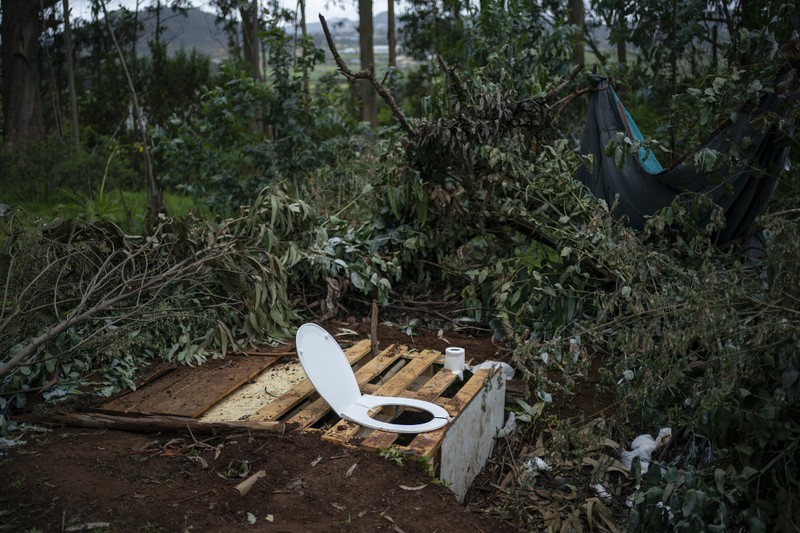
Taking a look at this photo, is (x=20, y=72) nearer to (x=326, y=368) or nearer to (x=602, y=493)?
(x=326, y=368)

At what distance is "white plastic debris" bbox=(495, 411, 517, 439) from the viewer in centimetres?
405

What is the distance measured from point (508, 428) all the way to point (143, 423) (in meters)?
1.95

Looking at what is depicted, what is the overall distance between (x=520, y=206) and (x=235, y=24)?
1225 cm

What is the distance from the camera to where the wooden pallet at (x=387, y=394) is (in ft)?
10.6

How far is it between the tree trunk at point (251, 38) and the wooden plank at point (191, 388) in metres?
6.77

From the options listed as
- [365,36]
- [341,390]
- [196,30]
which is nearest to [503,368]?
[341,390]

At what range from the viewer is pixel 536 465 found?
3650 millimetres

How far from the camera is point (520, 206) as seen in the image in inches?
196

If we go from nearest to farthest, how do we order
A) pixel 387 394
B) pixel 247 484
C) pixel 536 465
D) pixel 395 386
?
1. pixel 247 484
2. pixel 536 465
3. pixel 387 394
4. pixel 395 386

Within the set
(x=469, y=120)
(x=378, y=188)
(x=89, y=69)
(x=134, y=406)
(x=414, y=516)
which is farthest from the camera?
(x=89, y=69)

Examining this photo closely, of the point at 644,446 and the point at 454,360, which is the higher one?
the point at 454,360

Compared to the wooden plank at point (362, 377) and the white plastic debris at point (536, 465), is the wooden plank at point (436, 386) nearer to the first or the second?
the wooden plank at point (362, 377)

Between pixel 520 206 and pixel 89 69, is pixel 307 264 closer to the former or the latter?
pixel 520 206

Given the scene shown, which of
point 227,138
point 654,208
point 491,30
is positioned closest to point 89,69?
point 227,138
